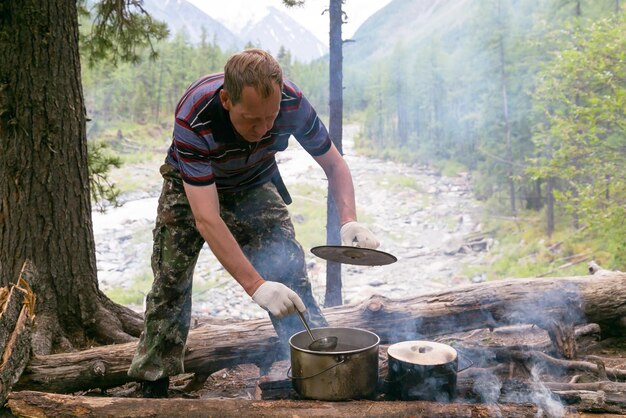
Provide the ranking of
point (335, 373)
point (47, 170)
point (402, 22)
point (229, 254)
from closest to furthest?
point (335, 373)
point (229, 254)
point (47, 170)
point (402, 22)

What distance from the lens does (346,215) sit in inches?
118

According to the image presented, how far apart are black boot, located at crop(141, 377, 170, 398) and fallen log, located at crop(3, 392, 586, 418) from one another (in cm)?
67

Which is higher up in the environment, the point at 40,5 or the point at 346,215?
the point at 40,5

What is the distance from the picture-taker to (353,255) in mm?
2586

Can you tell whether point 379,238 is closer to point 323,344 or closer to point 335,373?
point 323,344

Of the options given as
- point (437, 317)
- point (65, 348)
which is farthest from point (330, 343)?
point (65, 348)

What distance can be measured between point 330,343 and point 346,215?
77 cm

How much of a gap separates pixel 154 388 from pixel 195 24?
41.4 m

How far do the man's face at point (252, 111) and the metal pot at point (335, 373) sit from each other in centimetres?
110

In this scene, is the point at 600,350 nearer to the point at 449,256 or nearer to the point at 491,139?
the point at 449,256

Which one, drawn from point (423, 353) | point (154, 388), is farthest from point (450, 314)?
point (154, 388)

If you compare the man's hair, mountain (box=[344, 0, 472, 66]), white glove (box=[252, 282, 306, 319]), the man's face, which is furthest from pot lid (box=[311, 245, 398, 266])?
mountain (box=[344, 0, 472, 66])

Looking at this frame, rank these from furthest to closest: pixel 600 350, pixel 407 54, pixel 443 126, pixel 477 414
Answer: pixel 407 54
pixel 443 126
pixel 600 350
pixel 477 414

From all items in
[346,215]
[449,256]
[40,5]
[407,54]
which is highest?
[407,54]
